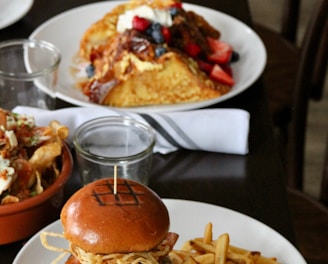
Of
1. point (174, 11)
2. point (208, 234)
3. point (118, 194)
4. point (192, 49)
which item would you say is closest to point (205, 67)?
point (192, 49)

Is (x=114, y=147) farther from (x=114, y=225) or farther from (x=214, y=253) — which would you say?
(x=114, y=225)

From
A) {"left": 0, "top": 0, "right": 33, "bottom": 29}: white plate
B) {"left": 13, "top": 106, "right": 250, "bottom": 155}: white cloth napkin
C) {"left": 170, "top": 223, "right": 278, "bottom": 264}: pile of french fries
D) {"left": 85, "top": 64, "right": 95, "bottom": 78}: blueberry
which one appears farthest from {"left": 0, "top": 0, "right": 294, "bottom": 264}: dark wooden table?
{"left": 0, "top": 0, "right": 33, "bottom": 29}: white plate

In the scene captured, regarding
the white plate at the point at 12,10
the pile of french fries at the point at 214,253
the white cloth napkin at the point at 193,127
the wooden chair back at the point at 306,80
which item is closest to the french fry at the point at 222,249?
the pile of french fries at the point at 214,253

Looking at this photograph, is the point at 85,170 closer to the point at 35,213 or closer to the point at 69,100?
the point at 35,213

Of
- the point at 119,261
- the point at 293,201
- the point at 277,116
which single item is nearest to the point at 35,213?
the point at 119,261

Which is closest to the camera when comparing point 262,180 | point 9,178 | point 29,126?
point 9,178

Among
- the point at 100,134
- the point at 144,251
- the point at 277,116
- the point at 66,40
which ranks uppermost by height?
the point at 144,251
